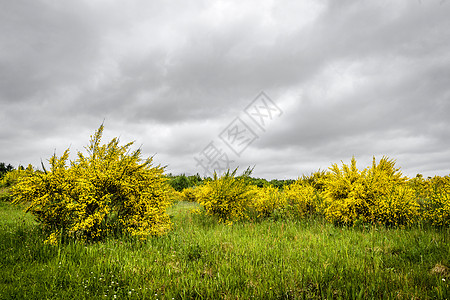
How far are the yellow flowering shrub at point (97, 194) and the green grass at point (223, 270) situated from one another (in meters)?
0.61

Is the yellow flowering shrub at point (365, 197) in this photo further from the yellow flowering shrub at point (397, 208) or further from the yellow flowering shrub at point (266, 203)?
the yellow flowering shrub at point (266, 203)

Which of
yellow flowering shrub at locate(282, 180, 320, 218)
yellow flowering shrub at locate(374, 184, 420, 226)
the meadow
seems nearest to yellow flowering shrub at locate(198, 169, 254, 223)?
the meadow

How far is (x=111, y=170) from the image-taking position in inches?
252

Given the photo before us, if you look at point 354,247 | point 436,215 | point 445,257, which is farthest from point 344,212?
point 445,257

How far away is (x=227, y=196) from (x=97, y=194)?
15.1 feet

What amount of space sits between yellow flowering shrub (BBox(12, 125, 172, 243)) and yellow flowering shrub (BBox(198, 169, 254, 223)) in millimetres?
2466

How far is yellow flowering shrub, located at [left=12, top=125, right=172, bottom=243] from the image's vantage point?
6.02 metres

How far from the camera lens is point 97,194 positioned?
20.6 ft

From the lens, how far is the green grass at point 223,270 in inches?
136

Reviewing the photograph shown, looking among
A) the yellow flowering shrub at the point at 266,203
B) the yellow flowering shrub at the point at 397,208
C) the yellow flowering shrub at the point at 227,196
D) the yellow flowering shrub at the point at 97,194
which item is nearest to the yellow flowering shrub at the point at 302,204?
the yellow flowering shrub at the point at 266,203

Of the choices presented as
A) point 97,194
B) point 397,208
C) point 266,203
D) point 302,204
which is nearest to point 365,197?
point 397,208

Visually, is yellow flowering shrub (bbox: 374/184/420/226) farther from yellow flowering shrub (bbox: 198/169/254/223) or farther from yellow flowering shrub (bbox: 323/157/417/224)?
yellow flowering shrub (bbox: 198/169/254/223)

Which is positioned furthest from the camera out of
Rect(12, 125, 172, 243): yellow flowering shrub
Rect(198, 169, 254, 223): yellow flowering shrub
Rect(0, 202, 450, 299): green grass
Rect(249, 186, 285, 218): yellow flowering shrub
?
Rect(249, 186, 285, 218): yellow flowering shrub

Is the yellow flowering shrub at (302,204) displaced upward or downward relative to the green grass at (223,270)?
upward
